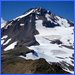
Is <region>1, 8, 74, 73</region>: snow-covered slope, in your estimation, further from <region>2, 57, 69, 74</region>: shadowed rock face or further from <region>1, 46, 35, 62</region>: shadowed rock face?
<region>2, 57, 69, 74</region>: shadowed rock face

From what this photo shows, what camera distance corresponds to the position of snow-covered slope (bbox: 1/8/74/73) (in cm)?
950

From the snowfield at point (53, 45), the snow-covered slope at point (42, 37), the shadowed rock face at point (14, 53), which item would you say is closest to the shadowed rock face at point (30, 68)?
the shadowed rock face at point (14, 53)

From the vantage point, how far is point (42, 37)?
12.6 metres

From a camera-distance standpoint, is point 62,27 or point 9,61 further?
point 62,27

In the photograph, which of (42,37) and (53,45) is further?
(42,37)

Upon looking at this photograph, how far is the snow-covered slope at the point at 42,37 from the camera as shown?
9.50 meters

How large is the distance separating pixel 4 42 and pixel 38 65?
147 cm

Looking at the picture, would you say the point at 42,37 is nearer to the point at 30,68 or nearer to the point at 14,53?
the point at 14,53

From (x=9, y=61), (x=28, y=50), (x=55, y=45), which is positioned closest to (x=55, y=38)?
(x=55, y=45)

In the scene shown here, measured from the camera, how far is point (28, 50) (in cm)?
1130

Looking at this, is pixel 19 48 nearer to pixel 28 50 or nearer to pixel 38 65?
pixel 28 50

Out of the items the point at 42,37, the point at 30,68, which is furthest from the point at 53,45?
the point at 30,68

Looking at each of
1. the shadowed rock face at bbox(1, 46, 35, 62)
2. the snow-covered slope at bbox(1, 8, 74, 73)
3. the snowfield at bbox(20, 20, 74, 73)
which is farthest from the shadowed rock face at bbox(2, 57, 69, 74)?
the snowfield at bbox(20, 20, 74, 73)

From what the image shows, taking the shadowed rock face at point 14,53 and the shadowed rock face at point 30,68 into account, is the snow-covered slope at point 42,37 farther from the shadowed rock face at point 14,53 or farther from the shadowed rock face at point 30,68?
the shadowed rock face at point 30,68
